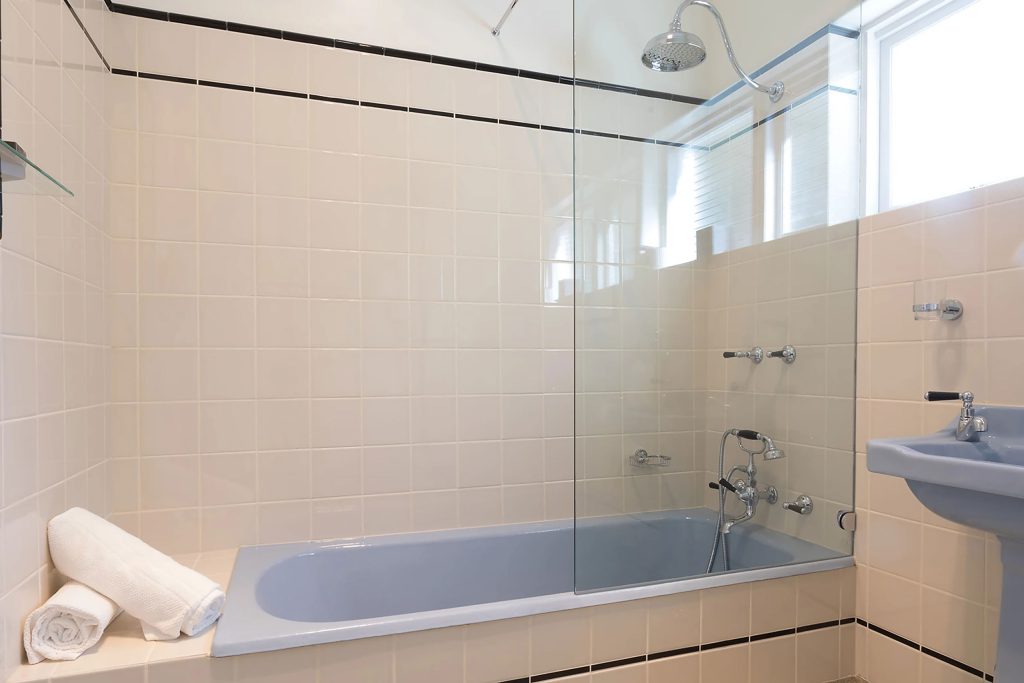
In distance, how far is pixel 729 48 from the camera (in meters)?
1.89

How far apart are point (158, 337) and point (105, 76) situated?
0.83m

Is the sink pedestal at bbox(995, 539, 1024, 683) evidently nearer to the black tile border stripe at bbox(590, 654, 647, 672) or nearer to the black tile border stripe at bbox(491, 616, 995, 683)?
the black tile border stripe at bbox(491, 616, 995, 683)

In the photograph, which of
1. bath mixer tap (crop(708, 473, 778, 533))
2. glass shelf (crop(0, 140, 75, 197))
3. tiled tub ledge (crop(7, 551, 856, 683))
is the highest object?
glass shelf (crop(0, 140, 75, 197))

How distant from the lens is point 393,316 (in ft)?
7.14

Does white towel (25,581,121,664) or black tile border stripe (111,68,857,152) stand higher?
black tile border stripe (111,68,857,152)

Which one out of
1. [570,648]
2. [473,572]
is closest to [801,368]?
[570,648]

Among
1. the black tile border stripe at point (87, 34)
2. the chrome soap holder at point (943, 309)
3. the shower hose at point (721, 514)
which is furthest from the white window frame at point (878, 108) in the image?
the black tile border stripe at point (87, 34)

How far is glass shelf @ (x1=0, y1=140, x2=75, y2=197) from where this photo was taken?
35.3 inches

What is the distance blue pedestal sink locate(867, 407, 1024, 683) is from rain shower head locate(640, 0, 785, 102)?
1.22m

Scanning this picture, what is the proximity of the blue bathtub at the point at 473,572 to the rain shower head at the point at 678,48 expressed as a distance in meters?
1.38

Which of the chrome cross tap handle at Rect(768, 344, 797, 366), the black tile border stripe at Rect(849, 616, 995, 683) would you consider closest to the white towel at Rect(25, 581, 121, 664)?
the chrome cross tap handle at Rect(768, 344, 797, 366)

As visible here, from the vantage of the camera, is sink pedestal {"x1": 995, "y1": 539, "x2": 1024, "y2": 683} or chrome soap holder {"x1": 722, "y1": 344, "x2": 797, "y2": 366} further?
chrome soap holder {"x1": 722, "y1": 344, "x2": 797, "y2": 366}

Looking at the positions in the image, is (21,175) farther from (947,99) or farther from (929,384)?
(947,99)

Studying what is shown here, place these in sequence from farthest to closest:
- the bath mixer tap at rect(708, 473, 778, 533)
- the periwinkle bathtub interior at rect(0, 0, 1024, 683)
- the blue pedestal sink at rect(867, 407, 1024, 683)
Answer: the bath mixer tap at rect(708, 473, 778, 533), the periwinkle bathtub interior at rect(0, 0, 1024, 683), the blue pedestal sink at rect(867, 407, 1024, 683)
